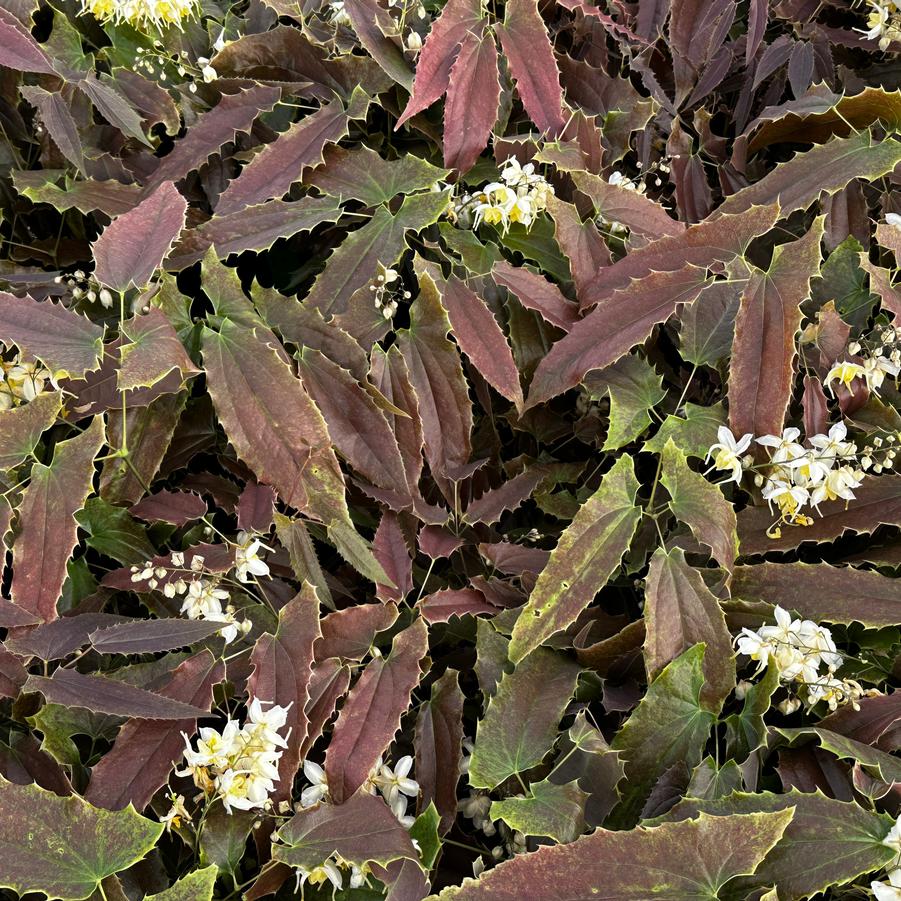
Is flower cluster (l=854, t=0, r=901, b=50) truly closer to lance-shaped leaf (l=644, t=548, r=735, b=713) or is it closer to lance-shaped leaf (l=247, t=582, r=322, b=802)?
lance-shaped leaf (l=644, t=548, r=735, b=713)

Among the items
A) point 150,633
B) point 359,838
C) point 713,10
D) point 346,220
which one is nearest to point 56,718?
point 150,633

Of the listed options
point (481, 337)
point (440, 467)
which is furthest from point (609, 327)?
point (440, 467)

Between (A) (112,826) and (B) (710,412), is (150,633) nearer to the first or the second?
(A) (112,826)

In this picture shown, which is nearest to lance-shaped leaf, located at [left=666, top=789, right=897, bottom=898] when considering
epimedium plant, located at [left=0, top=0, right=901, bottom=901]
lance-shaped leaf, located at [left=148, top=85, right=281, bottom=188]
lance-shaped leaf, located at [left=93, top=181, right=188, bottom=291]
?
epimedium plant, located at [left=0, top=0, right=901, bottom=901]

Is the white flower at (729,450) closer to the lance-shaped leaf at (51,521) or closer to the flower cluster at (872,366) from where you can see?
the flower cluster at (872,366)

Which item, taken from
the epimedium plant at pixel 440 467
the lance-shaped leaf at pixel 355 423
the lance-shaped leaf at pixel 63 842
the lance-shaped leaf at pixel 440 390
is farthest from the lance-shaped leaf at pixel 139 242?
the lance-shaped leaf at pixel 63 842

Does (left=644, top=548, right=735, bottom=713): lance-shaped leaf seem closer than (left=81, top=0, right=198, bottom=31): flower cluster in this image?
Yes
